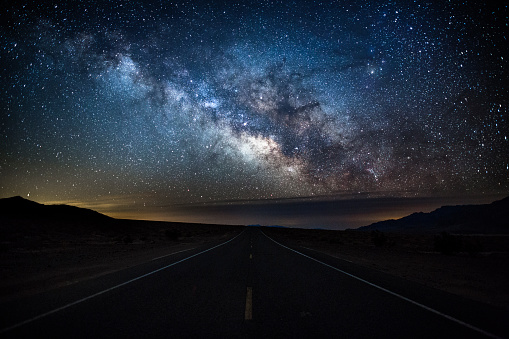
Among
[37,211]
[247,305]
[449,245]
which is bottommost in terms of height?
[37,211]

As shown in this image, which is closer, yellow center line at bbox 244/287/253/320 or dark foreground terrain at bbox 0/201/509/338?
dark foreground terrain at bbox 0/201/509/338

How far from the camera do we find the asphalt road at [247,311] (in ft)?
14.8

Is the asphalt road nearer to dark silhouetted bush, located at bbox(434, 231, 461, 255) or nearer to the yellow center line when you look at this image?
the yellow center line

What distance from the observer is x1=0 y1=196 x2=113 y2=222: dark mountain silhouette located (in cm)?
6241

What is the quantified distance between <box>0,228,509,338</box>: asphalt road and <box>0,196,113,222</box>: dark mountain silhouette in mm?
67907

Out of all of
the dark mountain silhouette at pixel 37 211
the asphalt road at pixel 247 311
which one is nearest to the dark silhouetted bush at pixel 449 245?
the asphalt road at pixel 247 311

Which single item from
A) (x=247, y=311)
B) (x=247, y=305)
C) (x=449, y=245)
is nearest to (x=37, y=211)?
(x=247, y=305)

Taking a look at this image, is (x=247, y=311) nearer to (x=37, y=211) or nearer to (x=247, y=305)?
(x=247, y=305)

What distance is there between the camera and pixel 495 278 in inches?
438

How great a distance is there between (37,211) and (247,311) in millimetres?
82462

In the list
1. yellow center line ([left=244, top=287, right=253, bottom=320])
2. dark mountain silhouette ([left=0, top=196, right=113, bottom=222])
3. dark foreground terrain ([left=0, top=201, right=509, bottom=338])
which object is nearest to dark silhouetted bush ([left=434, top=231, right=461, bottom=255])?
dark foreground terrain ([left=0, top=201, right=509, bottom=338])

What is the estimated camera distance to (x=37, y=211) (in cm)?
6888

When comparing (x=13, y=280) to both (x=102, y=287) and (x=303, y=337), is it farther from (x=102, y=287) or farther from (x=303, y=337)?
(x=303, y=337)

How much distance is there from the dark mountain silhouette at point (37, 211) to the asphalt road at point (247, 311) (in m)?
67.9
